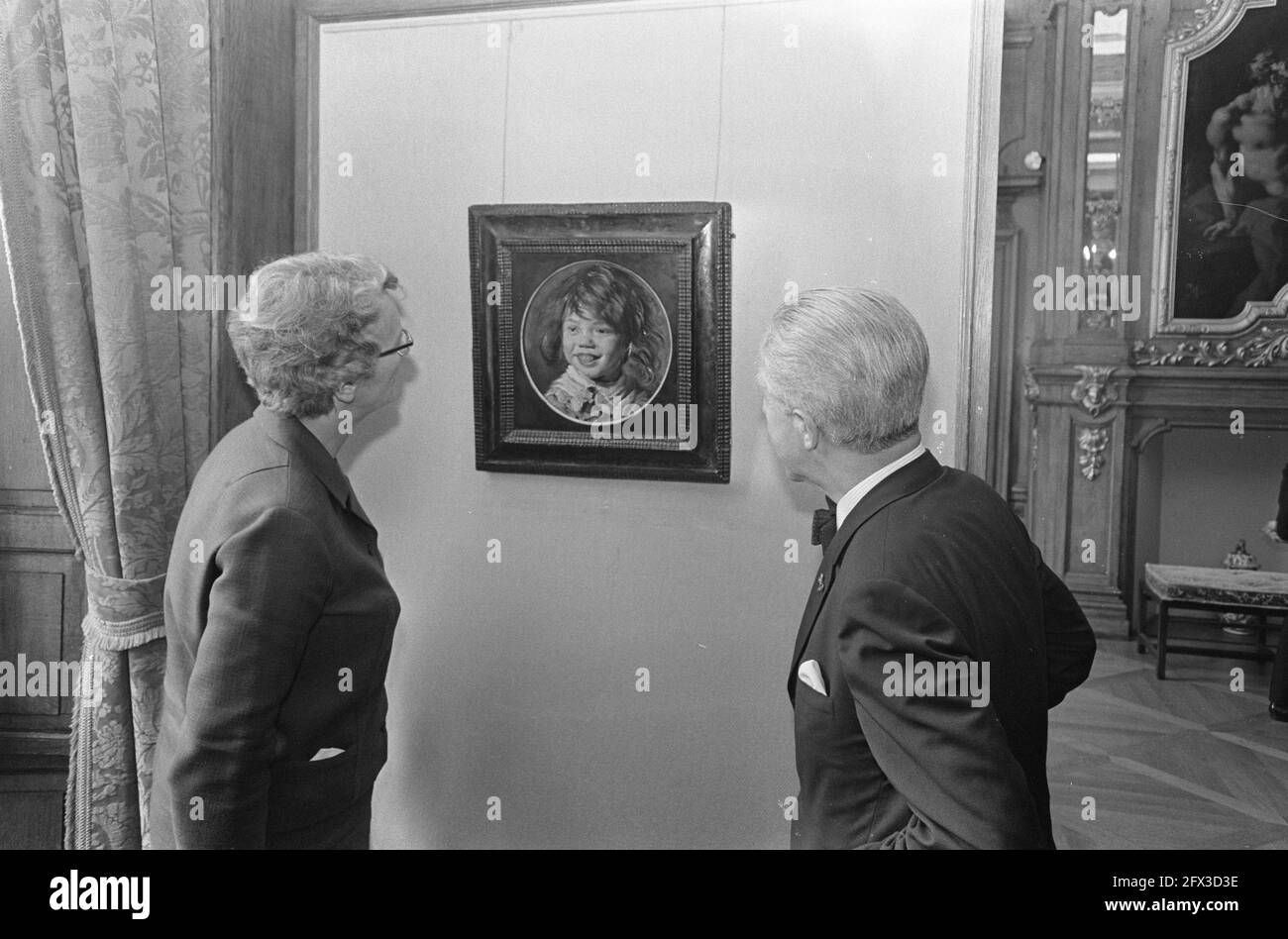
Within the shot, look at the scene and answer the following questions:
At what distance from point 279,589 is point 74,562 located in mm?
1378

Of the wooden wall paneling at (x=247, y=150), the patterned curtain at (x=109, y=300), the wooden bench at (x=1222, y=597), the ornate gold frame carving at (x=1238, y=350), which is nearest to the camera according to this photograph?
the patterned curtain at (x=109, y=300)

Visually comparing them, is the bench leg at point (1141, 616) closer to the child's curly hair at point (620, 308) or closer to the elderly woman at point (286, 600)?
the child's curly hair at point (620, 308)

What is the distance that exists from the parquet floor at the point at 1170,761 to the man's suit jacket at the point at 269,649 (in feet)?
8.42

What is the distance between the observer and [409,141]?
265cm

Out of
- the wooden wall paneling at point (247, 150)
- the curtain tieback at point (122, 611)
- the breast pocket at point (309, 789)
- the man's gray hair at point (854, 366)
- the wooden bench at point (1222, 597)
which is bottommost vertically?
the wooden bench at point (1222, 597)

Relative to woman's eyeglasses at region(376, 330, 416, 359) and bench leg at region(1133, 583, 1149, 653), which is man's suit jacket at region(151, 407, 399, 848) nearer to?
woman's eyeglasses at region(376, 330, 416, 359)

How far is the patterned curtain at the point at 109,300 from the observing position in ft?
7.07

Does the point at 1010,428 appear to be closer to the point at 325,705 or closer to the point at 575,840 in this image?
the point at 575,840

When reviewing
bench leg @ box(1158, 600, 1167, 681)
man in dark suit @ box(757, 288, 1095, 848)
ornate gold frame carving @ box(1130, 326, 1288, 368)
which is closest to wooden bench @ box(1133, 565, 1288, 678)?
bench leg @ box(1158, 600, 1167, 681)

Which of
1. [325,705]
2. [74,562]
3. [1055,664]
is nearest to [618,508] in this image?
[325,705]

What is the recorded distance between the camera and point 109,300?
2.20 m

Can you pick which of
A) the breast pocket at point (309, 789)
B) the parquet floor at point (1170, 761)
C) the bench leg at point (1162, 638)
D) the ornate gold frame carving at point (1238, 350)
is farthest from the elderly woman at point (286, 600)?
the ornate gold frame carving at point (1238, 350)
